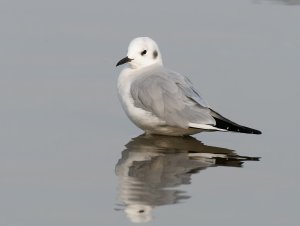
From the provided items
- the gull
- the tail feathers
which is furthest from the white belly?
the tail feathers

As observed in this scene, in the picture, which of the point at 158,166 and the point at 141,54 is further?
the point at 141,54

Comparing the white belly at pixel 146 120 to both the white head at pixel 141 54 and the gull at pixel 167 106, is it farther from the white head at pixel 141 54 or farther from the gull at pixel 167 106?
the white head at pixel 141 54

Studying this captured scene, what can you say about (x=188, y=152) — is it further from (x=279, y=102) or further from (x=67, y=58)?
(x=67, y=58)

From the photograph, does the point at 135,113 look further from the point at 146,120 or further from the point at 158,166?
the point at 158,166

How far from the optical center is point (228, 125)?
9500 mm

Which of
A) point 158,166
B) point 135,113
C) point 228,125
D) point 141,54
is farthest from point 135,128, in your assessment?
point 158,166

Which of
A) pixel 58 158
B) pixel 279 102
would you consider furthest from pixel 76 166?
pixel 279 102

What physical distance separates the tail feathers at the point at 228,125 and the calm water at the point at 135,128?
0.15 meters

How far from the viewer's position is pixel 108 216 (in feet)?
24.6

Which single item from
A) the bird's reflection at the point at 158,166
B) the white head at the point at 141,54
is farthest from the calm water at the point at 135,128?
the white head at the point at 141,54

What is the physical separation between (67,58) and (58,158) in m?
2.86

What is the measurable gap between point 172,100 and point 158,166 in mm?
1087

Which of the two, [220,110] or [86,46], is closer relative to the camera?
[220,110]

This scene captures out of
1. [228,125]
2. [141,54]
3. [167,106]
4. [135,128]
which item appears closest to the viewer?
[228,125]
